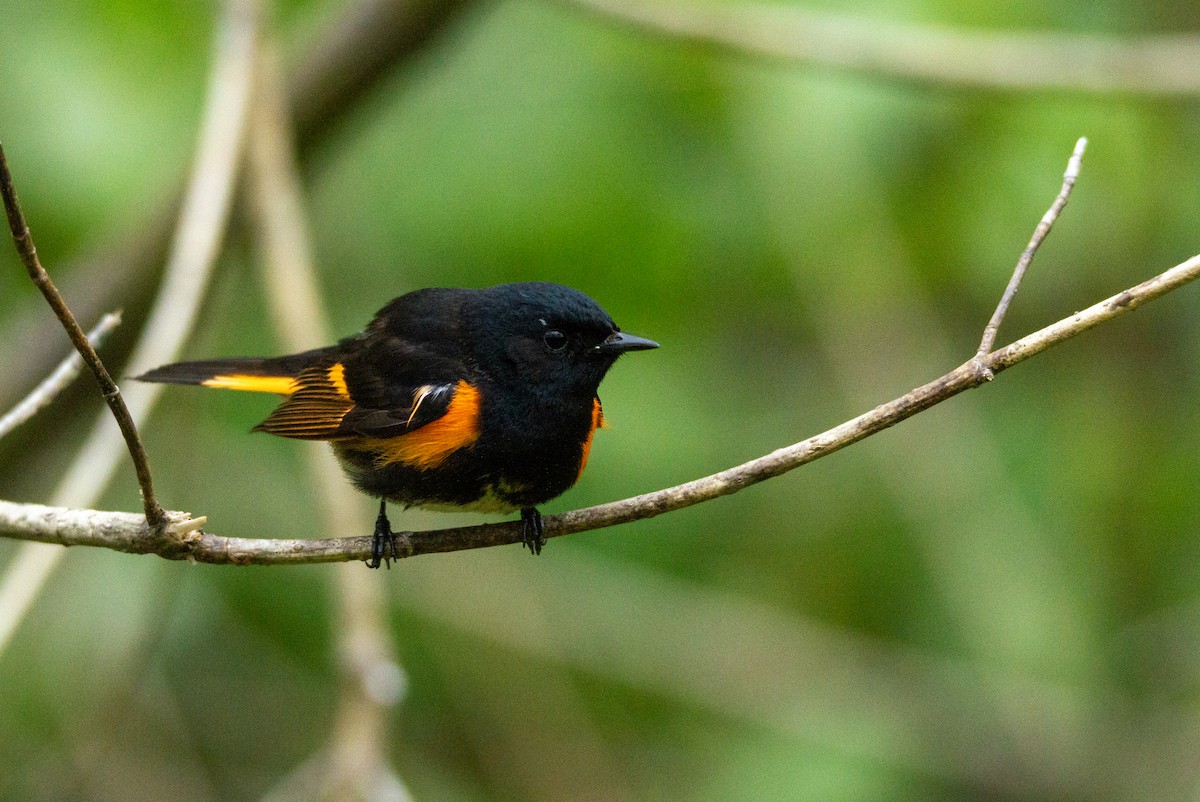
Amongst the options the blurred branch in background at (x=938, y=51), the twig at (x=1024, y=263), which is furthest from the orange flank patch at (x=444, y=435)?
the blurred branch in background at (x=938, y=51)

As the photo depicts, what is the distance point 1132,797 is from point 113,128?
4.01 meters

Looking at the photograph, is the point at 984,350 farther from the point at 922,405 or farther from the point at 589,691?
the point at 589,691

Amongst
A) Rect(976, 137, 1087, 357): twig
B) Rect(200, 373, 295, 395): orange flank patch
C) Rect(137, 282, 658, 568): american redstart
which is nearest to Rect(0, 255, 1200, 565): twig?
Rect(976, 137, 1087, 357): twig

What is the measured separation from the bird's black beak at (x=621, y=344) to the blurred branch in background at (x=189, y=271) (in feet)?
3.26

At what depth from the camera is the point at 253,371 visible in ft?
10.4

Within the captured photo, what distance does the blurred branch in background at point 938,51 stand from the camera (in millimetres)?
3701

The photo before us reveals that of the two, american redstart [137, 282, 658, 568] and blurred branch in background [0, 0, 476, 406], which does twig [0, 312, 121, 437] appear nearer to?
american redstart [137, 282, 658, 568]

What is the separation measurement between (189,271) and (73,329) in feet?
4.72

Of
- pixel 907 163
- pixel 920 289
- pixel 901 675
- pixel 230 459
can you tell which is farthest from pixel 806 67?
pixel 230 459

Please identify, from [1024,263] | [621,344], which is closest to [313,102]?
[621,344]

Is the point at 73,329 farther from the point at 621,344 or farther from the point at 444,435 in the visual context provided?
the point at 621,344

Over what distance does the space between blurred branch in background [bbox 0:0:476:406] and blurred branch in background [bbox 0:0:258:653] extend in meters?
0.15

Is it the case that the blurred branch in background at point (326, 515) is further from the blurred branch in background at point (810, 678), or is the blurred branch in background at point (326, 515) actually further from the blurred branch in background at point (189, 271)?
the blurred branch in background at point (810, 678)

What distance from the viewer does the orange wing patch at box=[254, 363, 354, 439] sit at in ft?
9.33
